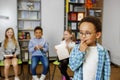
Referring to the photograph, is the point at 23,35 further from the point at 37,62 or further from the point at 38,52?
the point at 37,62

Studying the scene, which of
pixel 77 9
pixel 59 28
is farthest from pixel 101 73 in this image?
pixel 77 9

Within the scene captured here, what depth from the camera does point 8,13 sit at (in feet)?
16.4

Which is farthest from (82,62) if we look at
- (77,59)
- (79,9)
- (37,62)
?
(79,9)

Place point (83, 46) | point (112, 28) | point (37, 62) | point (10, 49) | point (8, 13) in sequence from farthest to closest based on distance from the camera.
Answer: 1. point (112, 28)
2. point (8, 13)
3. point (10, 49)
4. point (37, 62)
5. point (83, 46)

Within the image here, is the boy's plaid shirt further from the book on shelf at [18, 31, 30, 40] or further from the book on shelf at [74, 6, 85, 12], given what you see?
the book on shelf at [74, 6, 85, 12]

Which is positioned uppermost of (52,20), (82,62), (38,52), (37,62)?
(52,20)

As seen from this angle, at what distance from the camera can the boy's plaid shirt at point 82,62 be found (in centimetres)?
130

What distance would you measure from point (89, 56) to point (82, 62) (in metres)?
0.06

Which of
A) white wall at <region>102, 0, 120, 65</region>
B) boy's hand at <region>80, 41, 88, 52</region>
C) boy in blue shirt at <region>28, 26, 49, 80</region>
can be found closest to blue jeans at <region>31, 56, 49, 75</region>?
boy in blue shirt at <region>28, 26, 49, 80</region>

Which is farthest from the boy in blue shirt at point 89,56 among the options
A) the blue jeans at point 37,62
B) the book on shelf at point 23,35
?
the book on shelf at point 23,35

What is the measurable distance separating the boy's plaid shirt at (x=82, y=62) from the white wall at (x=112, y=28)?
3932 millimetres

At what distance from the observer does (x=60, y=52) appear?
3312mm

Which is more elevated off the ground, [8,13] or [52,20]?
[8,13]

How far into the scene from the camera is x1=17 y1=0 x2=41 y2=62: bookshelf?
5.28m
